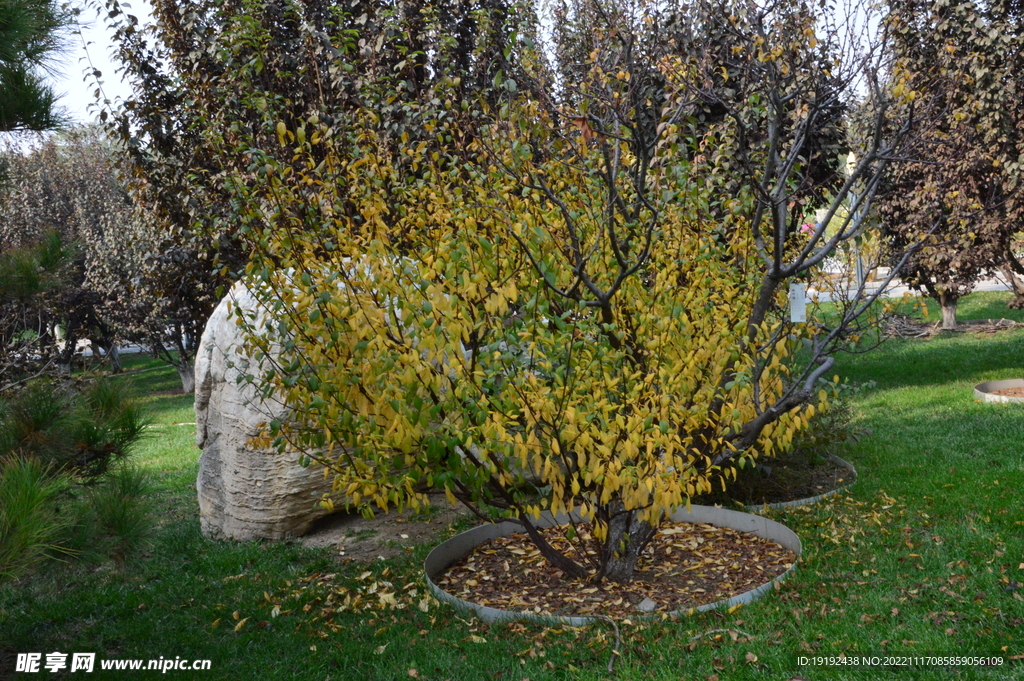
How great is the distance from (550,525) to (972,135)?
6425 mm

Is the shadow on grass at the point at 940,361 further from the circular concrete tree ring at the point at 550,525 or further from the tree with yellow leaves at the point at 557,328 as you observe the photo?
the tree with yellow leaves at the point at 557,328

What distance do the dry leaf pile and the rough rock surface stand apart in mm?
1318

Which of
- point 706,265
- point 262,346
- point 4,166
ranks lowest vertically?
point 262,346

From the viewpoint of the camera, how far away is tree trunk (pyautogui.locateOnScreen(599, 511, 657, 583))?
4.07 metres

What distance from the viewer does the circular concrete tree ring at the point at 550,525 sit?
12.1ft

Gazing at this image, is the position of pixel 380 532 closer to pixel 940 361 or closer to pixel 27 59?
pixel 27 59

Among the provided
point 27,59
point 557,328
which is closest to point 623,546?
point 557,328

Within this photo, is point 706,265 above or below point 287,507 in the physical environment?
above

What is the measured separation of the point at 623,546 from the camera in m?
4.18

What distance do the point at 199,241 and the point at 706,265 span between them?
16.8 feet

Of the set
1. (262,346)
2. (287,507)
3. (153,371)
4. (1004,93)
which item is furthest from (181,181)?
(153,371)

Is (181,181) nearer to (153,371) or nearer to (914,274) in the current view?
(914,274)

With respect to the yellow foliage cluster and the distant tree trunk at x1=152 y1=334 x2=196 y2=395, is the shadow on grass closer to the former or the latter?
the yellow foliage cluster

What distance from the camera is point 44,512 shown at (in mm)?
2420
